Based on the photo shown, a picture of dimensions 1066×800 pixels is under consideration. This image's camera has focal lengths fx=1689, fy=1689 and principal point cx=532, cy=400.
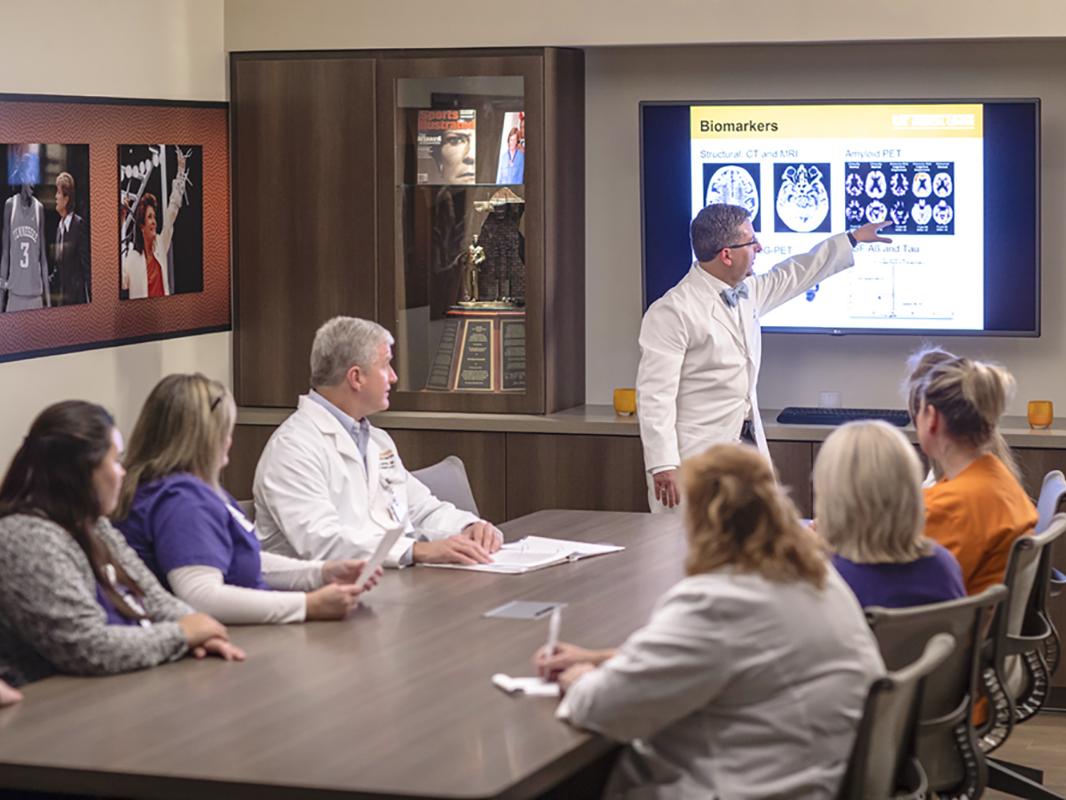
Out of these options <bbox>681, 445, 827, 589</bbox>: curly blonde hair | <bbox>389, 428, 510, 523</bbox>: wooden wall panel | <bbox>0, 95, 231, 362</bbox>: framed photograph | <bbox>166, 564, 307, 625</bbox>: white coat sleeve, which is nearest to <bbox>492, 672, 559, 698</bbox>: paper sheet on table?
<bbox>681, 445, 827, 589</bbox>: curly blonde hair

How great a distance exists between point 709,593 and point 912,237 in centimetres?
345

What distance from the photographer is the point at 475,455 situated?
5.68 meters

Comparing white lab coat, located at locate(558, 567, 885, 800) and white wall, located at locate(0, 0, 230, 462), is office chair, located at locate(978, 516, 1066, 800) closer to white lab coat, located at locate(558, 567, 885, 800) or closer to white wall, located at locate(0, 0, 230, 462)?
white lab coat, located at locate(558, 567, 885, 800)

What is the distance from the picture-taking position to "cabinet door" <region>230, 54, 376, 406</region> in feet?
18.8

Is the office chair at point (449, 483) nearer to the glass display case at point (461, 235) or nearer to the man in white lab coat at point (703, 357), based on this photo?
the man in white lab coat at point (703, 357)

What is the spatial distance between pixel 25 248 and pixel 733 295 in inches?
84.0

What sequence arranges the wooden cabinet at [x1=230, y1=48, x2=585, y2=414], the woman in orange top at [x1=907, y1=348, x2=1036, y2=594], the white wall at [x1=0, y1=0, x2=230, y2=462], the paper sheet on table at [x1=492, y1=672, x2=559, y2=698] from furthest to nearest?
1. the wooden cabinet at [x1=230, y1=48, x2=585, y2=414]
2. the white wall at [x1=0, y1=0, x2=230, y2=462]
3. the woman in orange top at [x1=907, y1=348, x2=1036, y2=594]
4. the paper sheet on table at [x1=492, y1=672, x2=559, y2=698]

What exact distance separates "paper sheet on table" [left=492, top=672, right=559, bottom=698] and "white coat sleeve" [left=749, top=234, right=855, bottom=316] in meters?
2.91

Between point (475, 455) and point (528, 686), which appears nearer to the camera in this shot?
point (528, 686)

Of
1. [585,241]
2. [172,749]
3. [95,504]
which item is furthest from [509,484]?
[172,749]

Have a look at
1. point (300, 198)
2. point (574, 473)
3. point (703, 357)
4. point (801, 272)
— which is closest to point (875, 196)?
point (801, 272)

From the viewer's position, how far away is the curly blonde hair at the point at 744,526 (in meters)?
2.46

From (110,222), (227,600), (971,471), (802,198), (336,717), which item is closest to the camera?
(336,717)

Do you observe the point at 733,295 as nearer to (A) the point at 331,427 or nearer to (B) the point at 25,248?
(A) the point at 331,427
